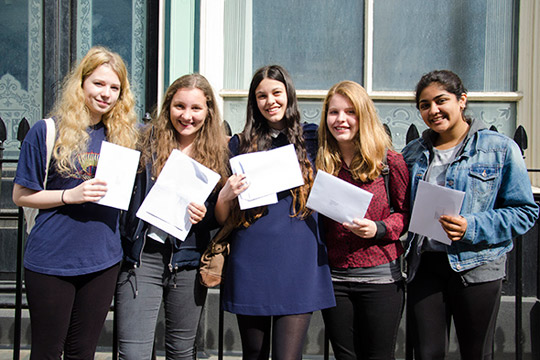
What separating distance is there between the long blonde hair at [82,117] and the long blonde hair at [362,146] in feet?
3.59

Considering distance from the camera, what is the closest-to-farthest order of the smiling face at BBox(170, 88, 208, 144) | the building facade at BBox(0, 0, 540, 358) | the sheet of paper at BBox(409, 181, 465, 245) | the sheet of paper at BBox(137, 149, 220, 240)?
the sheet of paper at BBox(409, 181, 465, 245) < the sheet of paper at BBox(137, 149, 220, 240) < the smiling face at BBox(170, 88, 208, 144) < the building facade at BBox(0, 0, 540, 358)

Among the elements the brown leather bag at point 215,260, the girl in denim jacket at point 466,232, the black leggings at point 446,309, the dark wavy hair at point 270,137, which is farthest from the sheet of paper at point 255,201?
the black leggings at point 446,309

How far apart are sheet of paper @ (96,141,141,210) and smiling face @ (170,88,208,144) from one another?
0.31 m

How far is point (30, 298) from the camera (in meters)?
2.19

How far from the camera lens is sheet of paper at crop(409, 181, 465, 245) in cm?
215

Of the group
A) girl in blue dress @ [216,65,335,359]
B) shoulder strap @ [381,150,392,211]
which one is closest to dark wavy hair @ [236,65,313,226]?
girl in blue dress @ [216,65,335,359]

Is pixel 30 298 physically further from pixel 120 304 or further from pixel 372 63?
pixel 372 63

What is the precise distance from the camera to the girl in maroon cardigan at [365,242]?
2.26 meters

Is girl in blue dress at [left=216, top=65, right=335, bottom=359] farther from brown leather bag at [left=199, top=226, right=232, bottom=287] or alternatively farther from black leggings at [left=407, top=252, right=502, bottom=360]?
black leggings at [left=407, top=252, right=502, bottom=360]

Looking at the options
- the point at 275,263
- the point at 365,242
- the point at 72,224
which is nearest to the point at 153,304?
the point at 72,224

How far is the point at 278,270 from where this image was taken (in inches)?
87.4

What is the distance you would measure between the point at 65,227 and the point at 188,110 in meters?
0.88

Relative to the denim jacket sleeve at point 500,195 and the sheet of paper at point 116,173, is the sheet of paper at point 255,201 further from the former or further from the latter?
the denim jacket sleeve at point 500,195

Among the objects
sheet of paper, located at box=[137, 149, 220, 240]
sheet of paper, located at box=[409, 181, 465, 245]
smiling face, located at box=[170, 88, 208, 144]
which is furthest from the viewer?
smiling face, located at box=[170, 88, 208, 144]
